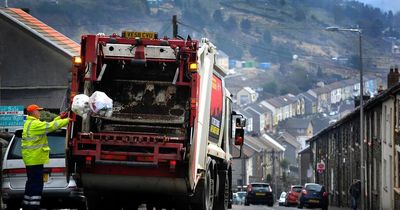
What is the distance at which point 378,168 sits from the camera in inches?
1961

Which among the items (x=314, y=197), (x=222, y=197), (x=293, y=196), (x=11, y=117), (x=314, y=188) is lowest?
(x=222, y=197)

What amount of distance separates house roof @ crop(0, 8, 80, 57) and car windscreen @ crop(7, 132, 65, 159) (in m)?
18.7

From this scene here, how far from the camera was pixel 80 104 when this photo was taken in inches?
674

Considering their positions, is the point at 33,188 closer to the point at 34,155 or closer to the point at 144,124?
the point at 34,155

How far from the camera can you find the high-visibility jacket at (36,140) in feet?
55.3

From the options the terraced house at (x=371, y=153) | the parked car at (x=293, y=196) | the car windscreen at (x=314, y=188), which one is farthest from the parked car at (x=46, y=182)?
the parked car at (x=293, y=196)

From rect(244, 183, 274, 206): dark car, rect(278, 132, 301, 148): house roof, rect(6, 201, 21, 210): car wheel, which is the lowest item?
rect(6, 201, 21, 210): car wheel

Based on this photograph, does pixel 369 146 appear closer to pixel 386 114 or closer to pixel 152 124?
pixel 386 114

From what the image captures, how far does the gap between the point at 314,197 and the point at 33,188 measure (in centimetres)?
3663

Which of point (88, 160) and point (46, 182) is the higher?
point (88, 160)

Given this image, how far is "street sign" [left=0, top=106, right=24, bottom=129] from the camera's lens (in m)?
30.2

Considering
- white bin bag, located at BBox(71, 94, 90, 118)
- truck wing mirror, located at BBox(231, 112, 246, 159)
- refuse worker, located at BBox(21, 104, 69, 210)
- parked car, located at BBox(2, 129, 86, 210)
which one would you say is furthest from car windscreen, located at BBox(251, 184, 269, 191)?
refuse worker, located at BBox(21, 104, 69, 210)

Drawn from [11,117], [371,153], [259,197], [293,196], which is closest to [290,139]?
[293,196]

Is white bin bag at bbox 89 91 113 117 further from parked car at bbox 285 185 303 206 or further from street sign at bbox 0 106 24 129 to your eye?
parked car at bbox 285 185 303 206
